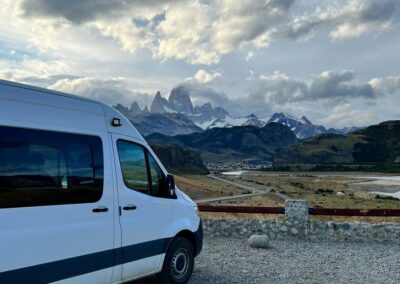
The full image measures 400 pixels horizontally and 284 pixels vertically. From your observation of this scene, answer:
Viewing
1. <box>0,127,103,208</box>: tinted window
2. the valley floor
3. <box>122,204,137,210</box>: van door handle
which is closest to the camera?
<box>0,127,103,208</box>: tinted window

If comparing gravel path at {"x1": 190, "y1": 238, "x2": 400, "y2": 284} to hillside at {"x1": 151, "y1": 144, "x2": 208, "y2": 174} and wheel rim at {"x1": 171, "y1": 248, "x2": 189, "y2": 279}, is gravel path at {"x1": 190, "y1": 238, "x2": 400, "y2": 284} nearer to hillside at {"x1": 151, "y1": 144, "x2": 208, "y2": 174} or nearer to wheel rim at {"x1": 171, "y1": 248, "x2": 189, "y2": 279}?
wheel rim at {"x1": 171, "y1": 248, "x2": 189, "y2": 279}

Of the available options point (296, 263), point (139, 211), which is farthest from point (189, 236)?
point (296, 263)

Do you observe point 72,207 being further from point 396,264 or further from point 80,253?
point 396,264

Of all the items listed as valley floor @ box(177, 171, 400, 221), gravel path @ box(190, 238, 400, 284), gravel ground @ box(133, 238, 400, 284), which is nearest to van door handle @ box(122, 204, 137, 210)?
gravel ground @ box(133, 238, 400, 284)

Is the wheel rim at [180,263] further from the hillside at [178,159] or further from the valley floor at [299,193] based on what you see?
the hillside at [178,159]

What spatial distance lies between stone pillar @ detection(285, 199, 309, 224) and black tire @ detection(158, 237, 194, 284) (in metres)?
6.45

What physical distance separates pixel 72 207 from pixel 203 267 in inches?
197

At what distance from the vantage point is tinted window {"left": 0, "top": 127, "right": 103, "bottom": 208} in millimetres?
5078

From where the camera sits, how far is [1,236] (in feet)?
15.9

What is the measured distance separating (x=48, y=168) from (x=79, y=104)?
1109mm

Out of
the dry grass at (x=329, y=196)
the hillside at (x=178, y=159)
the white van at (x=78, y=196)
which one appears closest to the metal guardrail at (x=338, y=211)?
the white van at (x=78, y=196)

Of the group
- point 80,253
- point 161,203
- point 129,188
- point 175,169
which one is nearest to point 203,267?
point 161,203

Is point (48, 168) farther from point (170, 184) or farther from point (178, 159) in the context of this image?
point (178, 159)

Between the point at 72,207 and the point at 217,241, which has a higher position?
the point at 72,207
